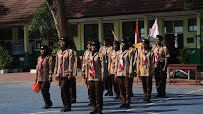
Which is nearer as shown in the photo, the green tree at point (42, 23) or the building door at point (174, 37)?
the building door at point (174, 37)

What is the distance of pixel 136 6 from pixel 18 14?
9.60m

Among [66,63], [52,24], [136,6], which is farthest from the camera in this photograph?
[52,24]

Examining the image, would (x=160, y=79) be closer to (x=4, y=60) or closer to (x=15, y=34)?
(x=4, y=60)

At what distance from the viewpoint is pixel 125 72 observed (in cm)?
924

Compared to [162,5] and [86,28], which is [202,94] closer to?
[162,5]

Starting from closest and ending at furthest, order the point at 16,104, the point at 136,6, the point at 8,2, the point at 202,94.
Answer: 1. the point at 16,104
2. the point at 202,94
3. the point at 136,6
4. the point at 8,2

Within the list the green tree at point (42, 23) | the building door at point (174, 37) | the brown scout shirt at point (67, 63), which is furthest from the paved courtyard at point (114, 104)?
the green tree at point (42, 23)

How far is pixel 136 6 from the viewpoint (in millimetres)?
20188

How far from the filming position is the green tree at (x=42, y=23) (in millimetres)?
22598

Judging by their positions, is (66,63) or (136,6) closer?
(66,63)

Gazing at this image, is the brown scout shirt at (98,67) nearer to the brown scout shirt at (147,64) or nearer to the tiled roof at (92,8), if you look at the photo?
the brown scout shirt at (147,64)

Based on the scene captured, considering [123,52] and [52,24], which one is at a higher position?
[52,24]

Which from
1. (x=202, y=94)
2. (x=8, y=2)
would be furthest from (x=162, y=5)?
(x=8, y=2)

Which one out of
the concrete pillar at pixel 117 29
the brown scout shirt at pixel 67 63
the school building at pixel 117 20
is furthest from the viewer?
the concrete pillar at pixel 117 29
